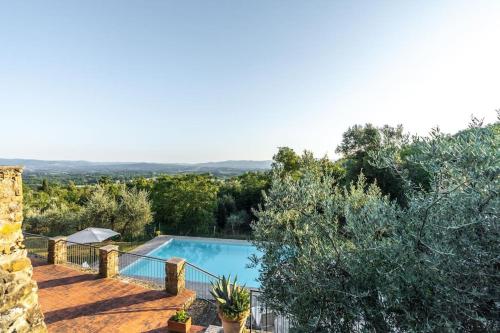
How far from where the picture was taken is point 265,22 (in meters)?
14.4

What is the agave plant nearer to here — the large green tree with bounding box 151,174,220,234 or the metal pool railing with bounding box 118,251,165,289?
the metal pool railing with bounding box 118,251,165,289

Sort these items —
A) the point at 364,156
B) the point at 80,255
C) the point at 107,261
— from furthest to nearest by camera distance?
the point at 364,156, the point at 80,255, the point at 107,261

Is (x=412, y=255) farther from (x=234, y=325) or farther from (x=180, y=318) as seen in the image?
(x=180, y=318)

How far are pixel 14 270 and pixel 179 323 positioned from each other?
14.1ft

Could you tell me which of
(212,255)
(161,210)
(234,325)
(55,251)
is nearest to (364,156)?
(212,255)

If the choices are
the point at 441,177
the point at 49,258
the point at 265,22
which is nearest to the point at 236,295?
the point at 441,177

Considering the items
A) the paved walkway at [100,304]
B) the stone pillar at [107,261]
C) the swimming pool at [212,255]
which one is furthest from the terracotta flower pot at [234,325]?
the swimming pool at [212,255]

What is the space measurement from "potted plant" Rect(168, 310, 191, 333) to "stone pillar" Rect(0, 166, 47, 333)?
356 centimetres

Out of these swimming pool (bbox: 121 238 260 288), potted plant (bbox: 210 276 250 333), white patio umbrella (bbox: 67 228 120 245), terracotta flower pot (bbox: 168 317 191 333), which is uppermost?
potted plant (bbox: 210 276 250 333)

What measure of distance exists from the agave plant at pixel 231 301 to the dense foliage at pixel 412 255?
5.74 feet

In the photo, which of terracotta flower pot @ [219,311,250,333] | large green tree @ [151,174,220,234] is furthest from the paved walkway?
large green tree @ [151,174,220,234]

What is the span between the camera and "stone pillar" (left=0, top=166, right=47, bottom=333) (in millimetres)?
3123

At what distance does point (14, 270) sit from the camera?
3283 millimetres

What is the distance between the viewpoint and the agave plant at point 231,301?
18.2 feet
